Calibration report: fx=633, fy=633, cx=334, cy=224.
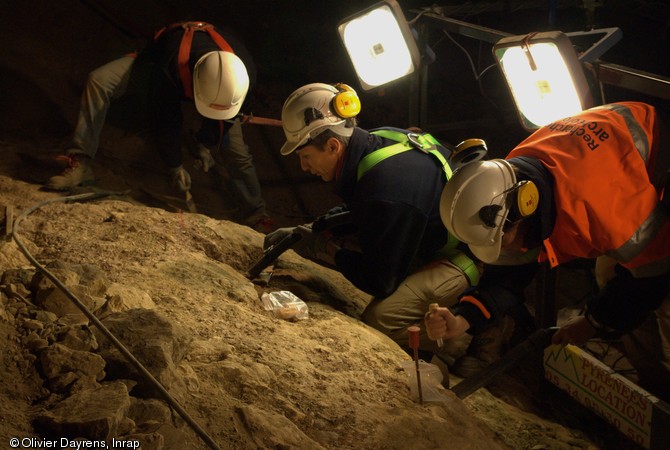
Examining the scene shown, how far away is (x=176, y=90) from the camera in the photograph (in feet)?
15.5

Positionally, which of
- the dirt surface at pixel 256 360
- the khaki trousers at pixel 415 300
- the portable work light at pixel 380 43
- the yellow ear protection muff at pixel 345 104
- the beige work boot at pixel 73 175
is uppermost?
the portable work light at pixel 380 43

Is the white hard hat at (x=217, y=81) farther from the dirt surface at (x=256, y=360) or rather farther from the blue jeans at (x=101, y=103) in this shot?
the dirt surface at (x=256, y=360)

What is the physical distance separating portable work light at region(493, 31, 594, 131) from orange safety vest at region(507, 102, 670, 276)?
54 centimetres

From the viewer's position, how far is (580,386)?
3.90m

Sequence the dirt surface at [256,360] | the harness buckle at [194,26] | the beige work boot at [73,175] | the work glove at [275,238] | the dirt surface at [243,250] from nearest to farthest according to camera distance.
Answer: the dirt surface at [256,360] → the dirt surface at [243,250] → the work glove at [275,238] → the beige work boot at [73,175] → the harness buckle at [194,26]

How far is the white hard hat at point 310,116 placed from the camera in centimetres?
371

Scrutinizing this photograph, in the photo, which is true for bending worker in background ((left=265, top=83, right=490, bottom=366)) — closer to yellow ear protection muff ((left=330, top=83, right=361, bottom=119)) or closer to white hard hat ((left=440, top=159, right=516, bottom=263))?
yellow ear protection muff ((left=330, top=83, right=361, bottom=119))

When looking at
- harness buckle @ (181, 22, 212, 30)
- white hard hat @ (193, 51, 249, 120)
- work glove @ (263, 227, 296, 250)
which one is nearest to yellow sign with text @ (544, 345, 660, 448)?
work glove @ (263, 227, 296, 250)

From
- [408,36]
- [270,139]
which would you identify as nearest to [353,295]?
[408,36]

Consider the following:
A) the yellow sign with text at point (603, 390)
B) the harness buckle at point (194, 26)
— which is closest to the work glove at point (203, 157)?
the harness buckle at point (194, 26)

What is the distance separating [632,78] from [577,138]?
0.57 meters

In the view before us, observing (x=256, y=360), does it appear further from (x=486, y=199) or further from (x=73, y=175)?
(x=73, y=175)

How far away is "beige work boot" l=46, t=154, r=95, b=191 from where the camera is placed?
4.64 meters

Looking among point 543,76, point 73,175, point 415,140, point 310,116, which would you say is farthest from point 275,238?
point 543,76
